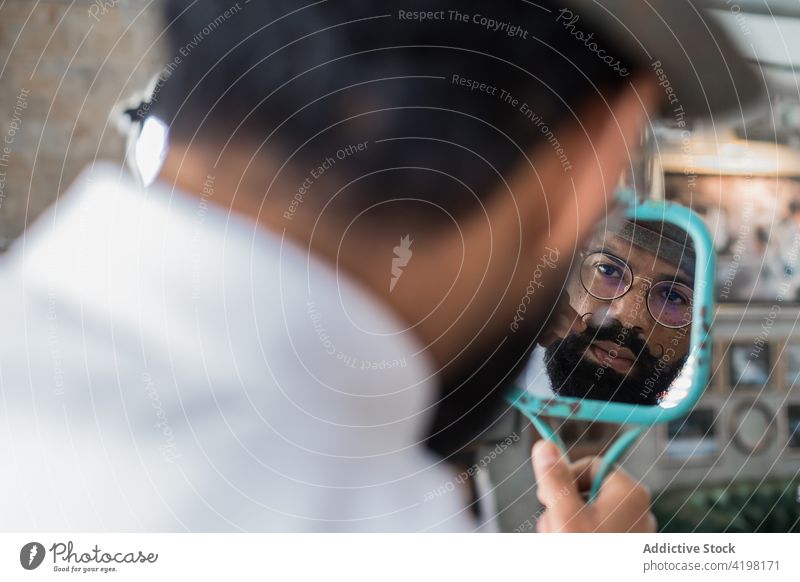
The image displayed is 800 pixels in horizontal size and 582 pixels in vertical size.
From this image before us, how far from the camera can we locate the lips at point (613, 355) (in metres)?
0.62

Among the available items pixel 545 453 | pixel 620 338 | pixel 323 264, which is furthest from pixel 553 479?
pixel 323 264

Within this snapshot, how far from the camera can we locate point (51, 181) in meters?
0.58

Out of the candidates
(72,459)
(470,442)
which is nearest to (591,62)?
(470,442)

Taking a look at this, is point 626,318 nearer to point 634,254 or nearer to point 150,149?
point 634,254

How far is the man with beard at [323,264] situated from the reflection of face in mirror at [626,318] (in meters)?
0.03

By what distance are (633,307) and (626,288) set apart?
2 centimetres

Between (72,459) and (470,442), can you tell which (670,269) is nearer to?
(470,442)

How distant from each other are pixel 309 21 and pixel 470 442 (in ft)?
1.27

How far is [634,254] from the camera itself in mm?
615

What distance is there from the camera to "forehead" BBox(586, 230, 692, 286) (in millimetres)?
613

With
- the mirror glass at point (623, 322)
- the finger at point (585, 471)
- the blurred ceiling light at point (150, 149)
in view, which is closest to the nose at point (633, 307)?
the mirror glass at point (623, 322)

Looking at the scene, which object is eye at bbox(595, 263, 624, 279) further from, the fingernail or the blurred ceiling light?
the blurred ceiling light

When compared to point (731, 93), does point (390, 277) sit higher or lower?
lower
